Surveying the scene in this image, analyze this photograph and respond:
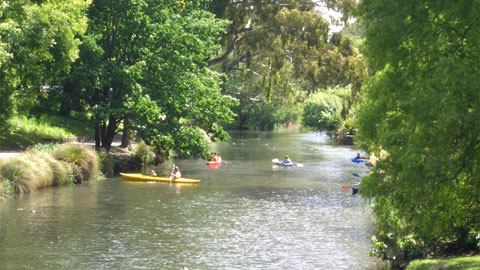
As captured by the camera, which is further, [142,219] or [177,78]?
[177,78]

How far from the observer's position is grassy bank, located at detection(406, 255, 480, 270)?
13375mm

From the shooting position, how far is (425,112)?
12.4 meters

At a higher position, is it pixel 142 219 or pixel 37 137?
pixel 37 137

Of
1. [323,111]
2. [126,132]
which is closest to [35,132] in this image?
[126,132]

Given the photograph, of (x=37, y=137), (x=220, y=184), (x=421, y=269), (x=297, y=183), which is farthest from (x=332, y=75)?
(x=421, y=269)

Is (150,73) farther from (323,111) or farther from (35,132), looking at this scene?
(323,111)

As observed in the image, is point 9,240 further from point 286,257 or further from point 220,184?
point 220,184

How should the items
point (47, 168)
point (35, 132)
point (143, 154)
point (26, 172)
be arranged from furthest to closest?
1. point (143, 154)
2. point (35, 132)
3. point (47, 168)
4. point (26, 172)

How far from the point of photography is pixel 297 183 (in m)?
36.0

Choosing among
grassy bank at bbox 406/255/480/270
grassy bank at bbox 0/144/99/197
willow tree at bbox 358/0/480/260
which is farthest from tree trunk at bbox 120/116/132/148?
grassy bank at bbox 406/255/480/270

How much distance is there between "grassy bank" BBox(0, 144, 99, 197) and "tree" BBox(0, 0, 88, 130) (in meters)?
2.18

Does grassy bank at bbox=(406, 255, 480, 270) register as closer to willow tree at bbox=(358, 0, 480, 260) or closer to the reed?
willow tree at bbox=(358, 0, 480, 260)

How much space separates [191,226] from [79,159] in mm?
12150

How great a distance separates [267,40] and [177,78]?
328 inches
